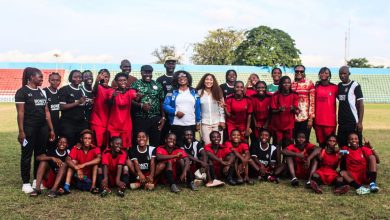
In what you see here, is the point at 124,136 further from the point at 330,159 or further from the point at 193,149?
the point at 330,159

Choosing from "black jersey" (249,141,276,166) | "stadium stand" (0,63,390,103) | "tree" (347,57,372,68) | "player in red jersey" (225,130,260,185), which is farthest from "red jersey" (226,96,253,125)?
"tree" (347,57,372,68)

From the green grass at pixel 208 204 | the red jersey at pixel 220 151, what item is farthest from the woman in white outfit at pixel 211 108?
the green grass at pixel 208 204

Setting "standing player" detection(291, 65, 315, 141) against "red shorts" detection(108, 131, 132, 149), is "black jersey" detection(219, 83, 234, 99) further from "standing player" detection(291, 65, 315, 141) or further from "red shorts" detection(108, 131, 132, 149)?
"red shorts" detection(108, 131, 132, 149)

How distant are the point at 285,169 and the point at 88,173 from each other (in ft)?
11.0

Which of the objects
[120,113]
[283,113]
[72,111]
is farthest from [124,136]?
A: [283,113]

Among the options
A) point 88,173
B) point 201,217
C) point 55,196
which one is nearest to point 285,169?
point 201,217

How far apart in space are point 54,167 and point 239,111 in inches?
129

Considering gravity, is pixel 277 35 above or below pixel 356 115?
above

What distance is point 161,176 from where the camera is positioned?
6.36m

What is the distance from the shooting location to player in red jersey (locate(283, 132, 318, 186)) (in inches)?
253

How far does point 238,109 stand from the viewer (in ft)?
22.6

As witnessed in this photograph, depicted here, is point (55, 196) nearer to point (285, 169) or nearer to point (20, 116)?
point (20, 116)

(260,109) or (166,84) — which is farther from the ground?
(166,84)

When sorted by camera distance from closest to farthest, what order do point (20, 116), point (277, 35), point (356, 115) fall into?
point (20, 116), point (356, 115), point (277, 35)
